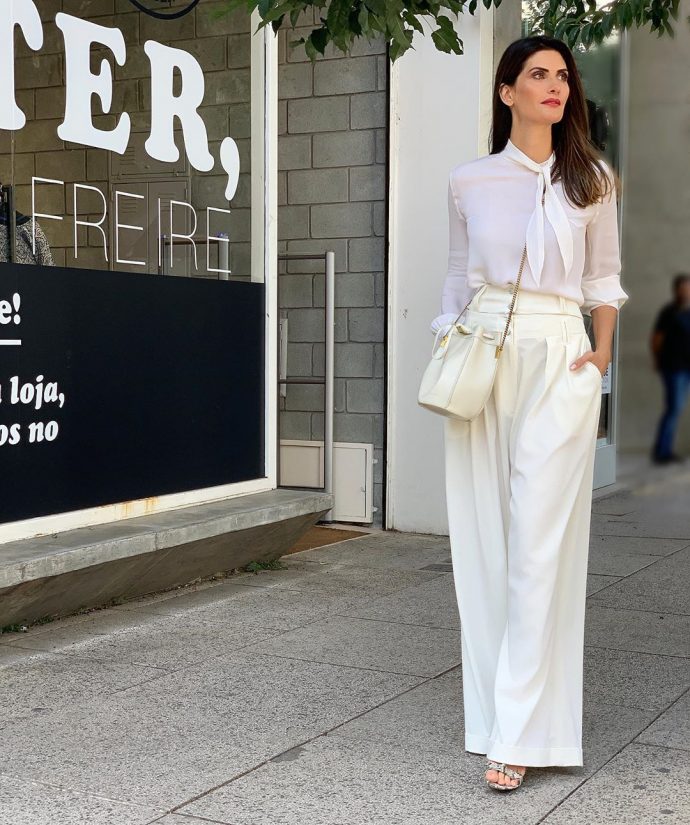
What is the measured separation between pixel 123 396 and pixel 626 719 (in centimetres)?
273

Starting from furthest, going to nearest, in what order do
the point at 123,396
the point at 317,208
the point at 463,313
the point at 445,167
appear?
the point at 317,208 < the point at 445,167 < the point at 123,396 < the point at 463,313

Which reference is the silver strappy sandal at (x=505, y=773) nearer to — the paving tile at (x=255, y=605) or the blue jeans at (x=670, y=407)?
the blue jeans at (x=670, y=407)

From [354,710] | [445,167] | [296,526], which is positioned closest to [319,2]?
[354,710]

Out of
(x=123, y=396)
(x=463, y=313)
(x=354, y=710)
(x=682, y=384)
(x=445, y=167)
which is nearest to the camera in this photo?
(x=682, y=384)

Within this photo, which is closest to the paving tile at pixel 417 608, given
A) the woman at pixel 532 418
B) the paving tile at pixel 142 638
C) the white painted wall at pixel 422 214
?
the paving tile at pixel 142 638

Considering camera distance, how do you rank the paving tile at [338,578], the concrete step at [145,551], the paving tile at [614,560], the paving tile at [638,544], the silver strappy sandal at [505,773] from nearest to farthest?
1. the silver strappy sandal at [505,773]
2. the concrete step at [145,551]
3. the paving tile at [338,578]
4. the paving tile at [614,560]
5. the paving tile at [638,544]

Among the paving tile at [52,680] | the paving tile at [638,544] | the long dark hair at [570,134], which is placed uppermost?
the long dark hair at [570,134]

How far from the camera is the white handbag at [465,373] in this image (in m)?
3.11

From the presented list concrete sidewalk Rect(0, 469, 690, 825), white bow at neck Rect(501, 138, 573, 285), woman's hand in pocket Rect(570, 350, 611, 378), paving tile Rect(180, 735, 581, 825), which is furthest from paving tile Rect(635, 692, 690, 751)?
white bow at neck Rect(501, 138, 573, 285)

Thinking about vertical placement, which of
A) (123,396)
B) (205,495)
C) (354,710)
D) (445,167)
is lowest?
(354,710)

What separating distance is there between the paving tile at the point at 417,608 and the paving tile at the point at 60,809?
2.31 m

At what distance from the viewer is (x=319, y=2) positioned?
11.7ft

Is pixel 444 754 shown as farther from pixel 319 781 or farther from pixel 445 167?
pixel 445 167

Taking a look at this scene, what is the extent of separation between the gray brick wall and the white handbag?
14.4 ft
